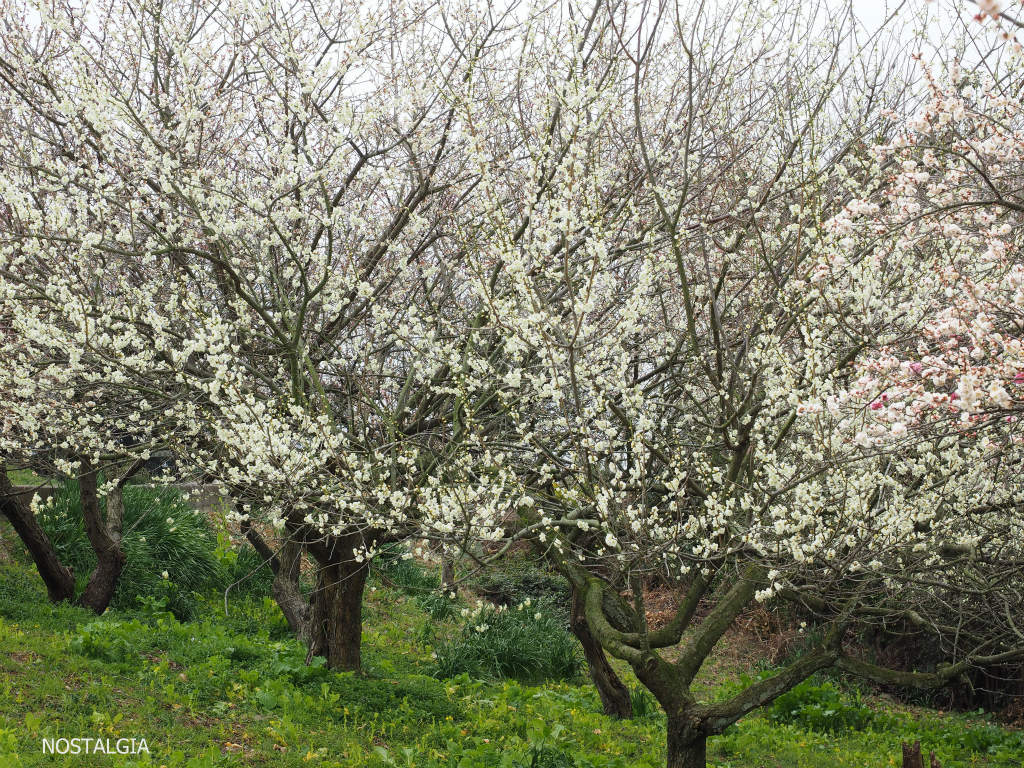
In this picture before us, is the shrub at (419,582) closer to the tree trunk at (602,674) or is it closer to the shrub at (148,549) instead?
the shrub at (148,549)

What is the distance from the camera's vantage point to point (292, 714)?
6.11m

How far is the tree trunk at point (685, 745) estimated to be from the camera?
5438 mm

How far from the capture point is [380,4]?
587 cm

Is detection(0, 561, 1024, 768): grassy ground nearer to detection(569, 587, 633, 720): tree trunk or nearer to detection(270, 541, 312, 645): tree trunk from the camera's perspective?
detection(569, 587, 633, 720): tree trunk

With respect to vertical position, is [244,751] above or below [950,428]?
below

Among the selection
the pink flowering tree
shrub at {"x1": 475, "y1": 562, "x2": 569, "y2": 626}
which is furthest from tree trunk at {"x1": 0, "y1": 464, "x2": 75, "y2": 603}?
shrub at {"x1": 475, "y1": 562, "x2": 569, "y2": 626}

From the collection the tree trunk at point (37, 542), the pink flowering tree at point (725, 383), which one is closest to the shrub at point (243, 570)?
the tree trunk at point (37, 542)

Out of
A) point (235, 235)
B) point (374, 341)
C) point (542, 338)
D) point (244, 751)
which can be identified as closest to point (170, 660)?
point (244, 751)

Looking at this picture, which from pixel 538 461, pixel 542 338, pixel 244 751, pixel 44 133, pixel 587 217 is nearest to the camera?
pixel 542 338

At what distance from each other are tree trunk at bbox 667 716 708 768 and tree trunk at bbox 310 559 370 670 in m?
2.92

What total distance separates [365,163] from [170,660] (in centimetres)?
435

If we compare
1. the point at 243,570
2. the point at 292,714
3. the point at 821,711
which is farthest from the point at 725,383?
the point at 243,570

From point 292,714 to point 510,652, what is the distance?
3659 mm

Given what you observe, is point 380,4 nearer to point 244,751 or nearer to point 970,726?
point 244,751
